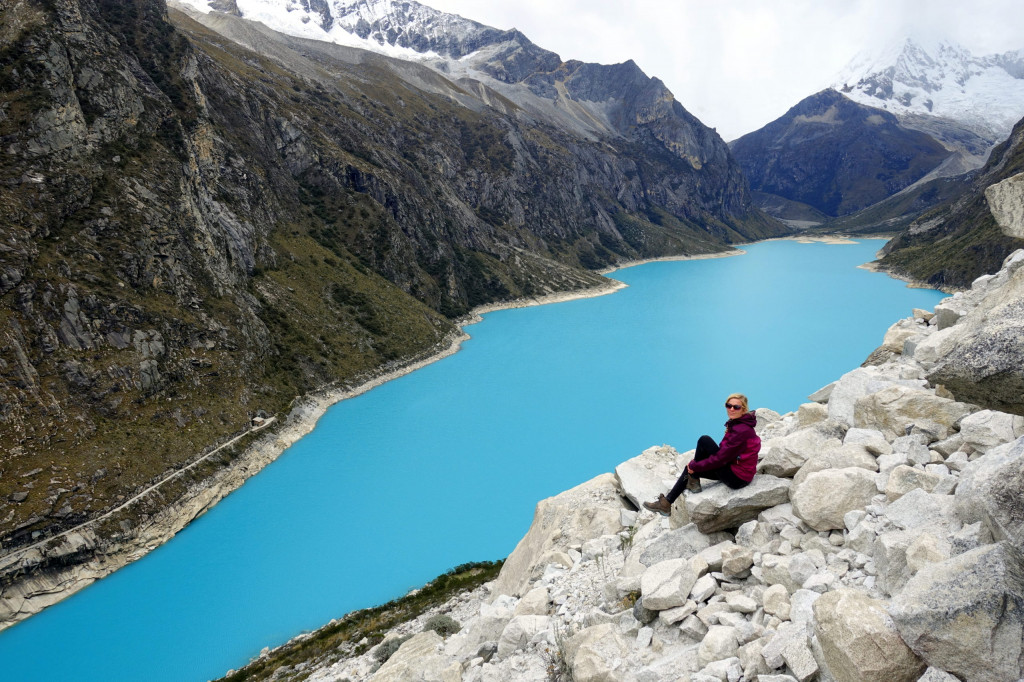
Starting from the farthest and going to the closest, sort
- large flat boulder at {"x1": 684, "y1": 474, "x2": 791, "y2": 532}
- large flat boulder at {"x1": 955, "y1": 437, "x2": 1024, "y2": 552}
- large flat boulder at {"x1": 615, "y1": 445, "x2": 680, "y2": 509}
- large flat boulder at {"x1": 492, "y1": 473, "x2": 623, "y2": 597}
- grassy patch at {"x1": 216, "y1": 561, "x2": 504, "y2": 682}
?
1. grassy patch at {"x1": 216, "y1": 561, "x2": 504, "y2": 682}
2. large flat boulder at {"x1": 615, "y1": 445, "x2": 680, "y2": 509}
3. large flat boulder at {"x1": 492, "y1": 473, "x2": 623, "y2": 597}
4. large flat boulder at {"x1": 684, "y1": 474, "x2": 791, "y2": 532}
5. large flat boulder at {"x1": 955, "y1": 437, "x2": 1024, "y2": 552}

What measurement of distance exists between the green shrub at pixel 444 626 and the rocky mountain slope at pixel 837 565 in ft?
8.89

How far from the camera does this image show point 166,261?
50.3 meters

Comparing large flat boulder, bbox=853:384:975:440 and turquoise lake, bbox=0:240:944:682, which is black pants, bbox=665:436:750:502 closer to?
large flat boulder, bbox=853:384:975:440

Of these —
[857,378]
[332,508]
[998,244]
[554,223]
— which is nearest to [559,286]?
[554,223]

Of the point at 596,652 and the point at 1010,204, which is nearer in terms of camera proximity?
the point at 596,652

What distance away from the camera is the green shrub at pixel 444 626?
1483 cm

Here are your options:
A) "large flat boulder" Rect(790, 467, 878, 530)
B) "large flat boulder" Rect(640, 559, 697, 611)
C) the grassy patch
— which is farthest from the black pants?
the grassy patch

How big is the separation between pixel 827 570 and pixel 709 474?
317 centimetres

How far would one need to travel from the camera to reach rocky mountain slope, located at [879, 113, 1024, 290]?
4117 inches

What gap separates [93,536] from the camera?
107 ft

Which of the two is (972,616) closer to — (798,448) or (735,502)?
(735,502)

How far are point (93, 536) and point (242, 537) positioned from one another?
8.34 metres

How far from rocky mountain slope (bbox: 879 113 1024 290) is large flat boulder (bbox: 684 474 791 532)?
10065 cm

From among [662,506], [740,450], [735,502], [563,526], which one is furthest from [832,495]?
[563,526]
